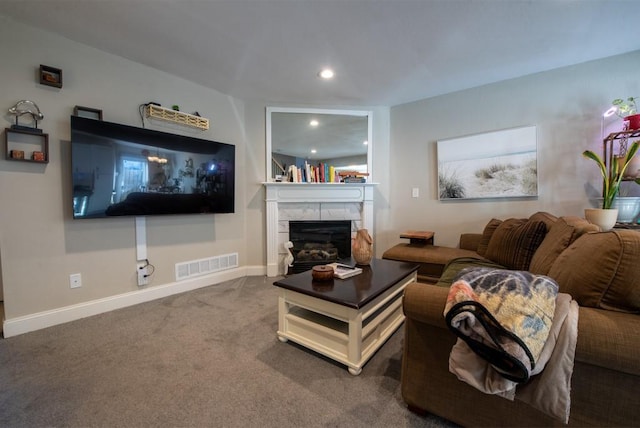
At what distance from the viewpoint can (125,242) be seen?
254cm

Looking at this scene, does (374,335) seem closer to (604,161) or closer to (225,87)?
(604,161)

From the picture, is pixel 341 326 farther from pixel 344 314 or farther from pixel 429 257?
pixel 429 257

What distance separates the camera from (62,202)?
2.18 m

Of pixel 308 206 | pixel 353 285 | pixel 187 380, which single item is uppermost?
pixel 308 206

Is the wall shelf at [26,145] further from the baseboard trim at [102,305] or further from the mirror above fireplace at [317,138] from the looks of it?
the mirror above fireplace at [317,138]

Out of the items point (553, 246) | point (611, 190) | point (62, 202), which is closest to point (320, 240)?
point (553, 246)

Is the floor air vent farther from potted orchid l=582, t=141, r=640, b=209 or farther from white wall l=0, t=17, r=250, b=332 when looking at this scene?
potted orchid l=582, t=141, r=640, b=209

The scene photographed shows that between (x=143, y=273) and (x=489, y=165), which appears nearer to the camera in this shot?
(x=143, y=273)

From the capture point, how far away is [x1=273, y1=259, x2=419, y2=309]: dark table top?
152 centimetres

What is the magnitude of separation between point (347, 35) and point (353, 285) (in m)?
1.98

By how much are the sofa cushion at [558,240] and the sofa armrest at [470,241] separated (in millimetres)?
1145

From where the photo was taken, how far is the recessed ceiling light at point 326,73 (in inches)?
106

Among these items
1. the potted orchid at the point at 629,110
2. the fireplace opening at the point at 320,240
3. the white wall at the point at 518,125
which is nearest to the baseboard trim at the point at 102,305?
the fireplace opening at the point at 320,240

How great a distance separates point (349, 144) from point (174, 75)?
225 centimetres
